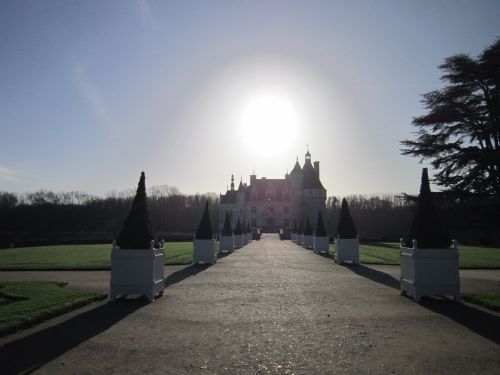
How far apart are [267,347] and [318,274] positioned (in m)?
9.83

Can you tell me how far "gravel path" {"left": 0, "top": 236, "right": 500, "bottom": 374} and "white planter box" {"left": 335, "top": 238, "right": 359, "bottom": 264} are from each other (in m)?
9.32

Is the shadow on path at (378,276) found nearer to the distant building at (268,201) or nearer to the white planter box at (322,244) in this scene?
→ the white planter box at (322,244)

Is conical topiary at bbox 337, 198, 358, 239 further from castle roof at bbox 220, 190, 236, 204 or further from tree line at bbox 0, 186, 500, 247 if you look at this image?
castle roof at bbox 220, 190, 236, 204

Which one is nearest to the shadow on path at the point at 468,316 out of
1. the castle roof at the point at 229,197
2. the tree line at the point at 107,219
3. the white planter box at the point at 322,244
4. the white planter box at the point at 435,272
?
the white planter box at the point at 435,272

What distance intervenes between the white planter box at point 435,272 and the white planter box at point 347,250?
32.7 feet

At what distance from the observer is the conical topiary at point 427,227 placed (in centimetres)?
1074

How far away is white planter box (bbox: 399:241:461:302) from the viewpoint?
10.0m

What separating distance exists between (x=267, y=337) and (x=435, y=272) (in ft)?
18.5

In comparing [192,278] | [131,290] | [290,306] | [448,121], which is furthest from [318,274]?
[448,121]

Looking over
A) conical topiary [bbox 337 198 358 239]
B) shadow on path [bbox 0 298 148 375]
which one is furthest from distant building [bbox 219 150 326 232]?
shadow on path [bbox 0 298 148 375]

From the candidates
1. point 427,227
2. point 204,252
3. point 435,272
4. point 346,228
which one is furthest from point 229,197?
point 435,272

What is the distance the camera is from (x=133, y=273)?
403 inches

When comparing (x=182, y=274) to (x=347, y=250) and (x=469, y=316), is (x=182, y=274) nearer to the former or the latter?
(x=347, y=250)

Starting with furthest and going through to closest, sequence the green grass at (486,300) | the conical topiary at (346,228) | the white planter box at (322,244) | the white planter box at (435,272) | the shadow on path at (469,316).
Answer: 1. the white planter box at (322,244)
2. the conical topiary at (346,228)
3. the white planter box at (435,272)
4. the green grass at (486,300)
5. the shadow on path at (469,316)
